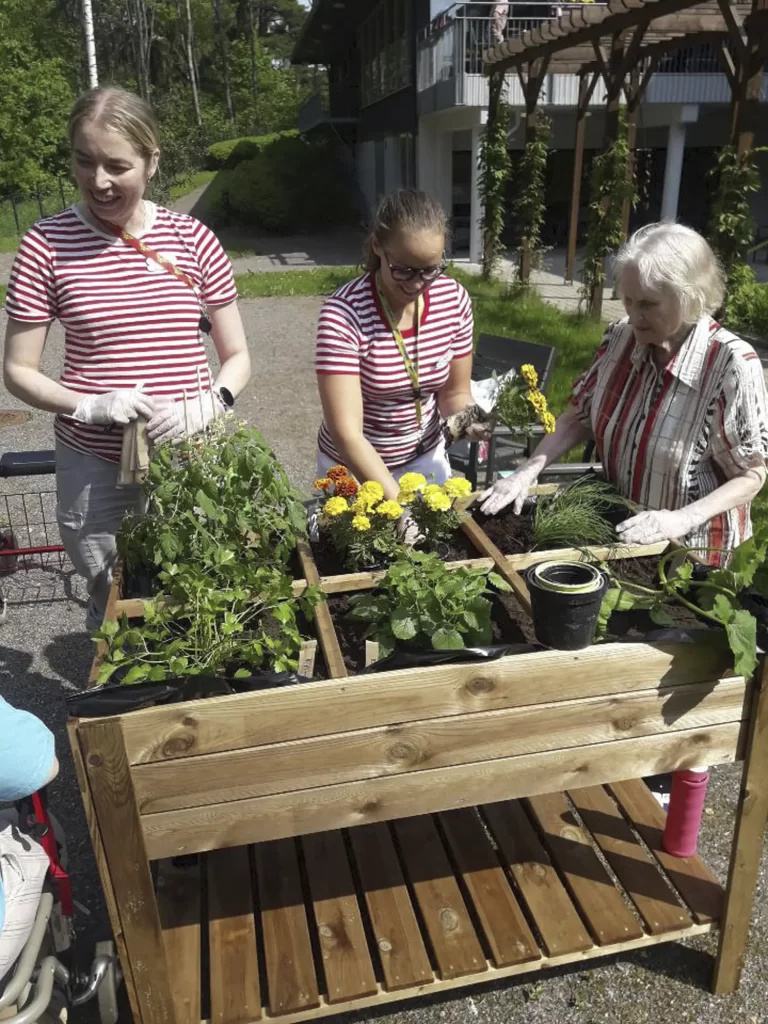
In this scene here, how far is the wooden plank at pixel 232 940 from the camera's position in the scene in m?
1.83

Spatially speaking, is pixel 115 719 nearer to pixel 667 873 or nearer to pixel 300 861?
pixel 300 861

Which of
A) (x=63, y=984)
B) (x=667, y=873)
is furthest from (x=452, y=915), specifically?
(x=63, y=984)

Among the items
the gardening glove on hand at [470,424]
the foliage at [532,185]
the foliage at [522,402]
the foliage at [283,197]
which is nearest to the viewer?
the gardening glove on hand at [470,424]

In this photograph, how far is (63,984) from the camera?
1736 millimetres

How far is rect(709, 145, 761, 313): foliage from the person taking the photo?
7.00 m

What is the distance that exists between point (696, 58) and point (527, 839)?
16451mm

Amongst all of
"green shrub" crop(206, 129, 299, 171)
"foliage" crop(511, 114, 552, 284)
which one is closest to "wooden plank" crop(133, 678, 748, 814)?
"foliage" crop(511, 114, 552, 284)

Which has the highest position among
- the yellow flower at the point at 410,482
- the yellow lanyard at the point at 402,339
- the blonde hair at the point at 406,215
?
the blonde hair at the point at 406,215

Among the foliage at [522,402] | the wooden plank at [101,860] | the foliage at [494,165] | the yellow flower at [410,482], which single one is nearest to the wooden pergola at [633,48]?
the foliage at [494,165]

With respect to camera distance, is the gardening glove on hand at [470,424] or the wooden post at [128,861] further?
the gardening glove on hand at [470,424]

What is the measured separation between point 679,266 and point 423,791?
1368mm

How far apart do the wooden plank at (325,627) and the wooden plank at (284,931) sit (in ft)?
2.45

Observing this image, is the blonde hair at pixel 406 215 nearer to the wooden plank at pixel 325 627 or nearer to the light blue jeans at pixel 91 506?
the wooden plank at pixel 325 627

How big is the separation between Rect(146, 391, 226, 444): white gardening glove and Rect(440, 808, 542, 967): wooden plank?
1.31 m
